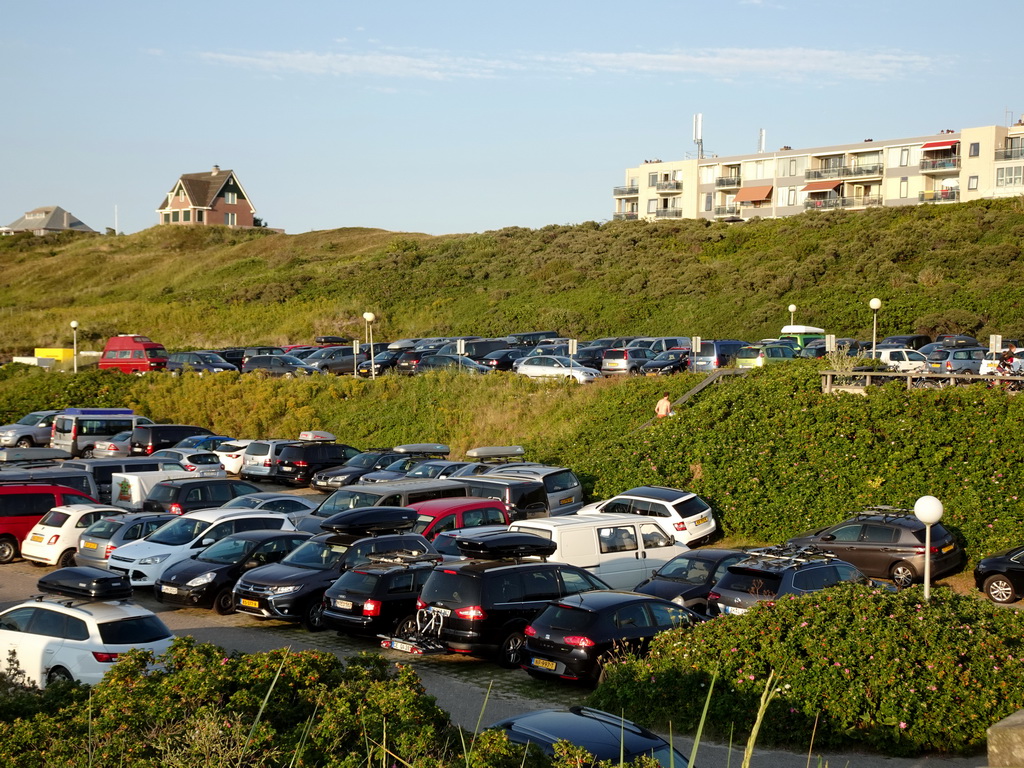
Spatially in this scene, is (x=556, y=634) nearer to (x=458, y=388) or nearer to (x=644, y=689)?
(x=644, y=689)

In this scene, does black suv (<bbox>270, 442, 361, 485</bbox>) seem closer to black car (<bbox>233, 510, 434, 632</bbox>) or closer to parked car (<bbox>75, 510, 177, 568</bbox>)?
parked car (<bbox>75, 510, 177, 568</bbox>)

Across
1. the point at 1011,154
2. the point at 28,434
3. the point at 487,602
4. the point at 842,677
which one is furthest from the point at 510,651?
the point at 1011,154

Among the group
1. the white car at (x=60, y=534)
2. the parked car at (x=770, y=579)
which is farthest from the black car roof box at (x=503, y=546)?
the white car at (x=60, y=534)

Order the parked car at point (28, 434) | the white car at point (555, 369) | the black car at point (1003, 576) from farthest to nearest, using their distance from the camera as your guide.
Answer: the white car at point (555, 369) < the parked car at point (28, 434) < the black car at point (1003, 576)

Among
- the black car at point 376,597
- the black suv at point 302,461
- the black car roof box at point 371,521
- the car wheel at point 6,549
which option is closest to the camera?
the black car at point 376,597

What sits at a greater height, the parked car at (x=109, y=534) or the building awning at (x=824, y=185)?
the building awning at (x=824, y=185)

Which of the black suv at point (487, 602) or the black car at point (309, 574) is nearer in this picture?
the black suv at point (487, 602)

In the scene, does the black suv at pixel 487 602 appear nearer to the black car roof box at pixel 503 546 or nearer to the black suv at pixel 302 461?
the black car roof box at pixel 503 546

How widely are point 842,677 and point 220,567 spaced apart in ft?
34.7

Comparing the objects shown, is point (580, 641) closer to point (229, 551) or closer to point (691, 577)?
point (691, 577)

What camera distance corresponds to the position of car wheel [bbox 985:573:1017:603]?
17.1 m

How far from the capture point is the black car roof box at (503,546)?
1596cm

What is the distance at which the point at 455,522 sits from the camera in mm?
19406

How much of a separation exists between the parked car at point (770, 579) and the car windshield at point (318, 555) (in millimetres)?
5979
